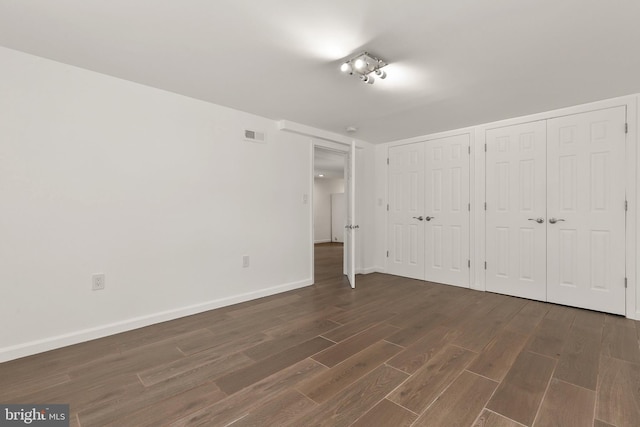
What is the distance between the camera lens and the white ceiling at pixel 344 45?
5.53ft

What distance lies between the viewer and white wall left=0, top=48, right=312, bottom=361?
215cm

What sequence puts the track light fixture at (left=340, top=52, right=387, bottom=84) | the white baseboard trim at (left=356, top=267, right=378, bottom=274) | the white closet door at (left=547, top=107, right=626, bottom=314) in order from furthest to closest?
the white baseboard trim at (left=356, top=267, right=378, bottom=274) → the white closet door at (left=547, top=107, right=626, bottom=314) → the track light fixture at (left=340, top=52, right=387, bottom=84)

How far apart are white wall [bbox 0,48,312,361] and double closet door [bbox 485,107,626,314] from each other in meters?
2.95

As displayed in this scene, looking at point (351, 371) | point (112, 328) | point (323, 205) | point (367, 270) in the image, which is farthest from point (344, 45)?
point (323, 205)

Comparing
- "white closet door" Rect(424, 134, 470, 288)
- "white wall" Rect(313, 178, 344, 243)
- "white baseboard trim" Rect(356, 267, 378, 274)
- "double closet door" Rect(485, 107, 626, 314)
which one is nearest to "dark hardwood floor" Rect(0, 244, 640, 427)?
"double closet door" Rect(485, 107, 626, 314)

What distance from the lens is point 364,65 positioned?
2137mm

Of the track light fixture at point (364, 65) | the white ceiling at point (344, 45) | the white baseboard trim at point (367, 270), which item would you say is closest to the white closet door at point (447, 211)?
the white baseboard trim at point (367, 270)

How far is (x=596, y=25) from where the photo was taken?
1791mm

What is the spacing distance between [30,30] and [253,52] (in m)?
1.40

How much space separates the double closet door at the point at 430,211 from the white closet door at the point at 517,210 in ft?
1.05

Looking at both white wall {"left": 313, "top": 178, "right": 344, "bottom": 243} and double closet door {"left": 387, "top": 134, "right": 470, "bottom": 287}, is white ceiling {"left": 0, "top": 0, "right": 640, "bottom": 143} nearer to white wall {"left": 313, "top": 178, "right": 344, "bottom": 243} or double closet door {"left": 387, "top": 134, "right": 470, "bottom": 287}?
double closet door {"left": 387, "top": 134, "right": 470, "bottom": 287}

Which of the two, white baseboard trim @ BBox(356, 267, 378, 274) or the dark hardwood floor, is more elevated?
white baseboard trim @ BBox(356, 267, 378, 274)

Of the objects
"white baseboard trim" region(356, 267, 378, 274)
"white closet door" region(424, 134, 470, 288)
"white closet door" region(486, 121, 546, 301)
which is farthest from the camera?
"white baseboard trim" region(356, 267, 378, 274)

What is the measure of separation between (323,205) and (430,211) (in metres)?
6.10
